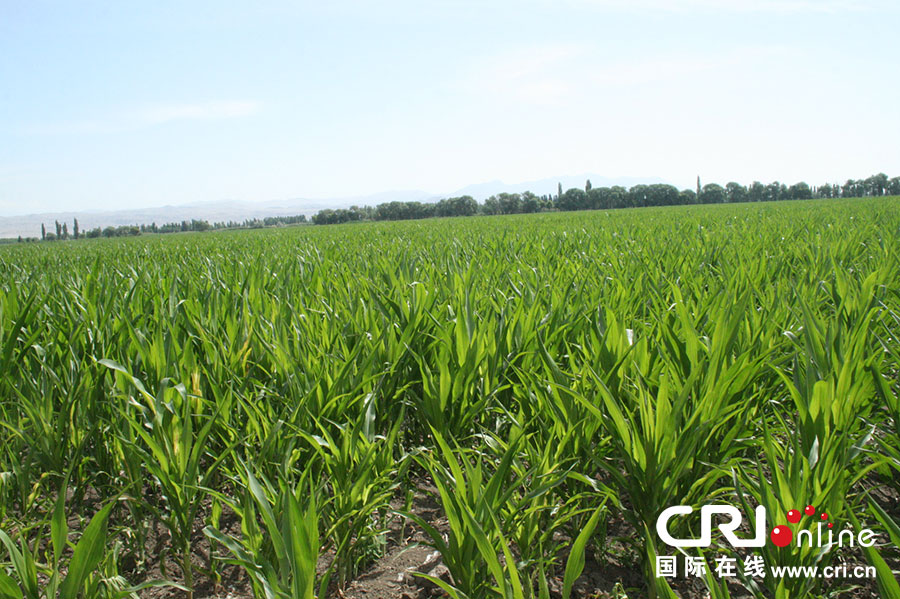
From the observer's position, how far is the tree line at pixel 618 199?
7506 cm

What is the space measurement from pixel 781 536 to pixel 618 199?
8545cm

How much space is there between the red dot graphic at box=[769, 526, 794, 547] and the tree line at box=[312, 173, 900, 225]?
7200 centimetres

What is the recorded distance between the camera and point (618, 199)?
3191 inches

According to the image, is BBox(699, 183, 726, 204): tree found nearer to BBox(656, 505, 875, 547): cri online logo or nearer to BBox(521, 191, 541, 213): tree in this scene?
BBox(521, 191, 541, 213): tree

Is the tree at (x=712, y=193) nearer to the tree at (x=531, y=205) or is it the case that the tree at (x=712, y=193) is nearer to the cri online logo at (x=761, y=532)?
the tree at (x=531, y=205)

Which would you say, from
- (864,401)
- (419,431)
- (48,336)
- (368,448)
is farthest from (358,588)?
(48,336)

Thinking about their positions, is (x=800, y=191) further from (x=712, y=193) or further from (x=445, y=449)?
(x=445, y=449)

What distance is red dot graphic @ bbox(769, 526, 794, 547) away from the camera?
1.17 metres

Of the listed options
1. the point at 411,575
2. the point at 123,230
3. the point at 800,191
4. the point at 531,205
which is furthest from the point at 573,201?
the point at 411,575

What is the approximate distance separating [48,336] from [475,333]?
7.26 feet

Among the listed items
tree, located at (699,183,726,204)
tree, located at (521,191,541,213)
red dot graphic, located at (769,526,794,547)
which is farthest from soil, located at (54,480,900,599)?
tree, located at (699,183,726,204)

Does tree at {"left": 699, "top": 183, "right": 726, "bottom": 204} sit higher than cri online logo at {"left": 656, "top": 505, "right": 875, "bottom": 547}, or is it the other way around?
tree at {"left": 699, "top": 183, "right": 726, "bottom": 204}

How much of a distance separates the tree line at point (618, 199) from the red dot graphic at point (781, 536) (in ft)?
236

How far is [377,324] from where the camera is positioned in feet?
8.09
